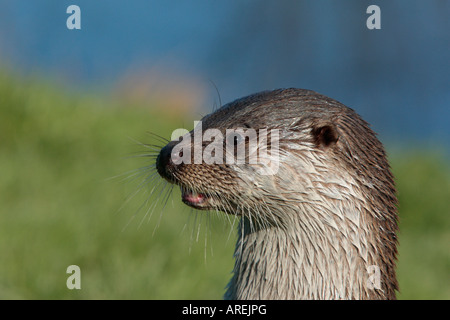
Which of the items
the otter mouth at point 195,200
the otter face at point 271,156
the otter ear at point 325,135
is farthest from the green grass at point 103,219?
Result: the otter ear at point 325,135

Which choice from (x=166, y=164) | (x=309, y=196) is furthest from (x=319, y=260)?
(x=166, y=164)

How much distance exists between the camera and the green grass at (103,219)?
3.39 m

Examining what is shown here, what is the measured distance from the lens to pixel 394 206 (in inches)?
93.7

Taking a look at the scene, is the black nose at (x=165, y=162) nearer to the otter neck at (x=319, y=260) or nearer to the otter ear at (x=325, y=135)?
the otter neck at (x=319, y=260)

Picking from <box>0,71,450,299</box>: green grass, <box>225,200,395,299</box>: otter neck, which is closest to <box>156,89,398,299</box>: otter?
<box>225,200,395,299</box>: otter neck

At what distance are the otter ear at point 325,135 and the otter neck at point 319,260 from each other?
0.23 meters

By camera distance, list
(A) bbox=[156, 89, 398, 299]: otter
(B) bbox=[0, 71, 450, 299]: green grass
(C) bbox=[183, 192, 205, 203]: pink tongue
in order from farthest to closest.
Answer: (B) bbox=[0, 71, 450, 299]: green grass, (C) bbox=[183, 192, 205, 203]: pink tongue, (A) bbox=[156, 89, 398, 299]: otter

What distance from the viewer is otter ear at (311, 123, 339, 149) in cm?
227

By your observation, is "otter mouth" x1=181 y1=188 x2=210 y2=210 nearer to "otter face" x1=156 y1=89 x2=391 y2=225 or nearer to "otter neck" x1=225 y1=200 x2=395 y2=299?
"otter face" x1=156 y1=89 x2=391 y2=225

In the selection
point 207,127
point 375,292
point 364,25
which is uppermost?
point 364,25

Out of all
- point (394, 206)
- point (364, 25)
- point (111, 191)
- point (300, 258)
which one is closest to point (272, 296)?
point (300, 258)

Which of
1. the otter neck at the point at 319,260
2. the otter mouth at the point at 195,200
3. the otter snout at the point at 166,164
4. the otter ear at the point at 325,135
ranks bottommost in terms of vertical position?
the otter neck at the point at 319,260
